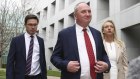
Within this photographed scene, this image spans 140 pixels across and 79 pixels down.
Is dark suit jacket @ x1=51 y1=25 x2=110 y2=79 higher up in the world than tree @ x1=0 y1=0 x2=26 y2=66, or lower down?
lower down

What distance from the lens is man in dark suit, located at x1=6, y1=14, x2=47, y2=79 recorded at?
5812mm

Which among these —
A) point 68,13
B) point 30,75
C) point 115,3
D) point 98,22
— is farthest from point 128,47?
point 30,75

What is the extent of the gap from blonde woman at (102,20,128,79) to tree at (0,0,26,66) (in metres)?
27.2

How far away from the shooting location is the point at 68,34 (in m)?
4.53

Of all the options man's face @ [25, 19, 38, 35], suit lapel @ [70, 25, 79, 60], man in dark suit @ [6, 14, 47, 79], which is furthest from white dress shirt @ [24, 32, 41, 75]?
suit lapel @ [70, 25, 79, 60]

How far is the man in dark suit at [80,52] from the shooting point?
434 centimetres

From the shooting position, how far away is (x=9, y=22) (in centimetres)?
3600

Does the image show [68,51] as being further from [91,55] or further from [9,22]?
[9,22]

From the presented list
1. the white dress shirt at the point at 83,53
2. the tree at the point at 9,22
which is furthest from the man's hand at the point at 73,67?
the tree at the point at 9,22

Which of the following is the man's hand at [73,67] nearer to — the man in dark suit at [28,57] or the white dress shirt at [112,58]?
the man in dark suit at [28,57]

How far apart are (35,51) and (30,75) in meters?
0.42

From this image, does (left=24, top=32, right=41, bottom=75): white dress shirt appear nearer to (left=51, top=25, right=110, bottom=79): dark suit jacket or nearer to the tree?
(left=51, top=25, right=110, bottom=79): dark suit jacket

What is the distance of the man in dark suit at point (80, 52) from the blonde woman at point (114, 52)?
70.7 inches

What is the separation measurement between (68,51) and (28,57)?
1.61 meters
